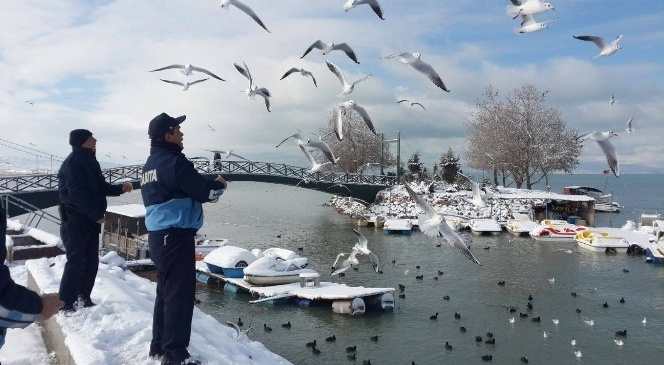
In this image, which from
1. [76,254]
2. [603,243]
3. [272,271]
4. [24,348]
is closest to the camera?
[24,348]

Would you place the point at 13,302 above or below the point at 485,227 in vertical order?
above

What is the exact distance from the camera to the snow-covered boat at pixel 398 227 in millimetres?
39625

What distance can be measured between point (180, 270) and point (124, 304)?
235 cm

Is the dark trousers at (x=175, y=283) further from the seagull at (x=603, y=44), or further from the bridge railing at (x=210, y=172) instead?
the bridge railing at (x=210, y=172)

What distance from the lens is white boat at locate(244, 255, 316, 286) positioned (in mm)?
21406

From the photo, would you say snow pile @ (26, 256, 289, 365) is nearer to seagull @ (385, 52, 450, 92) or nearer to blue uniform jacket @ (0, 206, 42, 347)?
blue uniform jacket @ (0, 206, 42, 347)

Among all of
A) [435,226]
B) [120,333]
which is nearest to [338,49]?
[435,226]

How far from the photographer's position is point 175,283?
4777mm

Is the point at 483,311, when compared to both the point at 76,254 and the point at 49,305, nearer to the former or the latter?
the point at 76,254

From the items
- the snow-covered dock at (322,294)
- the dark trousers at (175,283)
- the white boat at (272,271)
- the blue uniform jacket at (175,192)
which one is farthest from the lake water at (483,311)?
the blue uniform jacket at (175,192)

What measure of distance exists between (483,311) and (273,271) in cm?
815

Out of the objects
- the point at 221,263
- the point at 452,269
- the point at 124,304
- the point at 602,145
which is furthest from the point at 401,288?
the point at 124,304

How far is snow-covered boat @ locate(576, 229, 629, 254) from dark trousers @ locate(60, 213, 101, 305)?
1287 inches

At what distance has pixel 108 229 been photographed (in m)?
30.9
